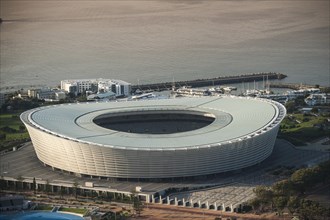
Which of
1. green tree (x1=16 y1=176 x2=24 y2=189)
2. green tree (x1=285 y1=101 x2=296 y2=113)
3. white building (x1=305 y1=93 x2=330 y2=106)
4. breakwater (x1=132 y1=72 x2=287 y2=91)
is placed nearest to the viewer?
green tree (x1=16 y1=176 x2=24 y2=189)

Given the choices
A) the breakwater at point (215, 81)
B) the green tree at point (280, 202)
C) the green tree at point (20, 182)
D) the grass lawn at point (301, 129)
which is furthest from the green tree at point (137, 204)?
the breakwater at point (215, 81)

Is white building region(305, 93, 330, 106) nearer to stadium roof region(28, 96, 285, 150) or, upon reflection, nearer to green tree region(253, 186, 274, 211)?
stadium roof region(28, 96, 285, 150)

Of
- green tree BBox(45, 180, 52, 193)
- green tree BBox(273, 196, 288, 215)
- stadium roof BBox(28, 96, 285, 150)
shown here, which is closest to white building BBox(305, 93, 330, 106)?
stadium roof BBox(28, 96, 285, 150)

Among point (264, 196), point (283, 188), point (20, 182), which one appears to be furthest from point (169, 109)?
point (264, 196)

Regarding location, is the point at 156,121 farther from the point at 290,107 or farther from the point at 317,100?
the point at 317,100

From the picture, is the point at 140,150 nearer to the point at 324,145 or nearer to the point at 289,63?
the point at 324,145

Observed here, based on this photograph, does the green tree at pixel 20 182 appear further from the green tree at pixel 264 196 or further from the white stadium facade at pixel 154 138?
the green tree at pixel 264 196
